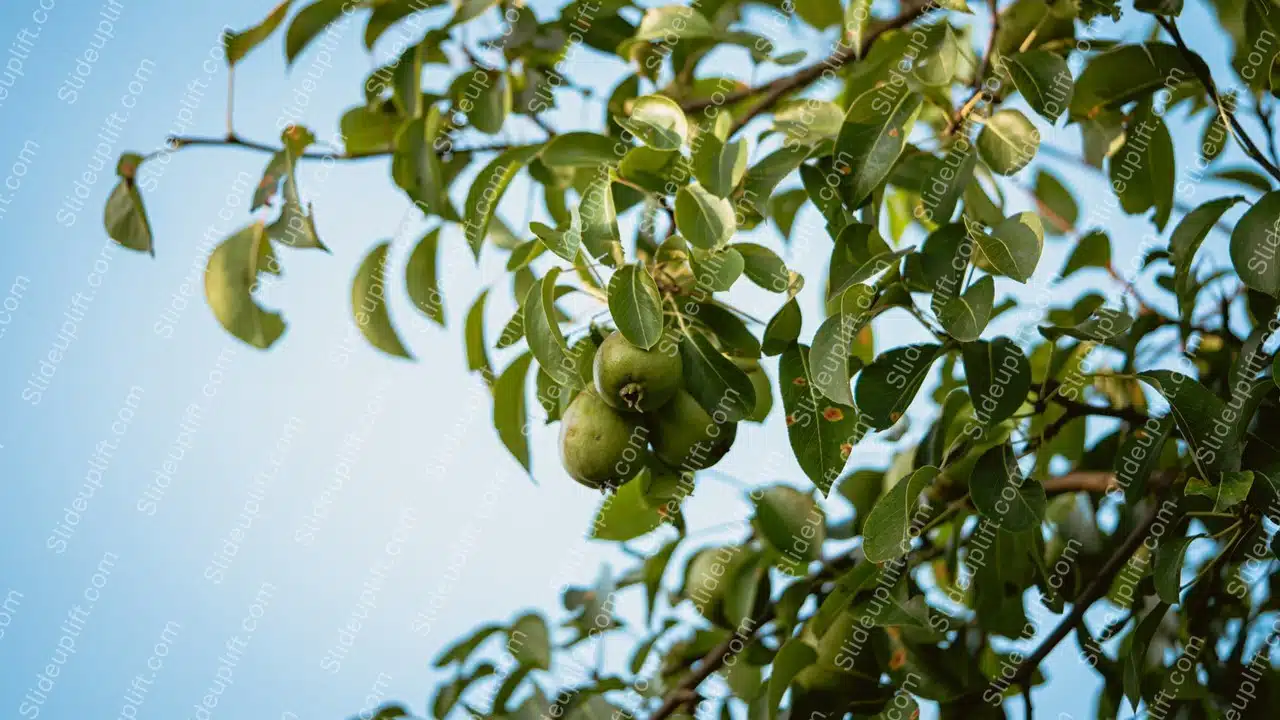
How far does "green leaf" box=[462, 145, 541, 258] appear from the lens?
1.61 m

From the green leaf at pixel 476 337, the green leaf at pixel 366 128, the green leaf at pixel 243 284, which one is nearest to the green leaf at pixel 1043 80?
the green leaf at pixel 476 337

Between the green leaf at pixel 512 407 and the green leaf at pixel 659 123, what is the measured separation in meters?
0.39

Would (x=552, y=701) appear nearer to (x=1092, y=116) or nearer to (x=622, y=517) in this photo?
(x=622, y=517)

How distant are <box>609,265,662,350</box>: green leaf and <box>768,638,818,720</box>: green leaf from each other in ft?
2.15

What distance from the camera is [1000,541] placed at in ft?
6.40

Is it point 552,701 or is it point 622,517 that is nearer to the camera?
point 622,517

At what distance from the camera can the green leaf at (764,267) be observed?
1.53 m

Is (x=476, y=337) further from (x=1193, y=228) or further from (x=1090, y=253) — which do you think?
(x=1090, y=253)

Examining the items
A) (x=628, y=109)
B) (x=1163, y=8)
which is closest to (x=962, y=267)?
(x=1163, y=8)

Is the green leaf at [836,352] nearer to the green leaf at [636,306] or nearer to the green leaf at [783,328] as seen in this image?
the green leaf at [783,328]

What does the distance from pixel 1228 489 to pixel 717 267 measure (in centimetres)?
70

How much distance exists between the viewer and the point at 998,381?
1.55 meters

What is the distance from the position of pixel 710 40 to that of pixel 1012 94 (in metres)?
0.60

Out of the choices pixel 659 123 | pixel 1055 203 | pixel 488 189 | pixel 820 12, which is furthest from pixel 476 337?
pixel 1055 203
